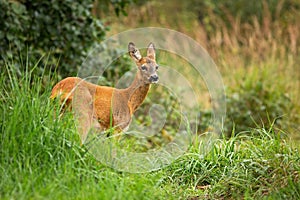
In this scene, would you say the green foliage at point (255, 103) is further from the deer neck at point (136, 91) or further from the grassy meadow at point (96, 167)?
the deer neck at point (136, 91)

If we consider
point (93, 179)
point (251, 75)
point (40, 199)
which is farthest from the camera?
point (251, 75)

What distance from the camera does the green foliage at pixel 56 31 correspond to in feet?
23.0

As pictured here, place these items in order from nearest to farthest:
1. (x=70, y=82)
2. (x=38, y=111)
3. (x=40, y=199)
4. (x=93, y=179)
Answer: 1. (x=40, y=199)
2. (x=93, y=179)
3. (x=38, y=111)
4. (x=70, y=82)

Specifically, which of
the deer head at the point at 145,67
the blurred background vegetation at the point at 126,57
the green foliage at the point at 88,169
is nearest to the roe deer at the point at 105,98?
the deer head at the point at 145,67

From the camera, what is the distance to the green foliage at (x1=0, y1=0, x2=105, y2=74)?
7.02m

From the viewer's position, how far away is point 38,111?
479 cm

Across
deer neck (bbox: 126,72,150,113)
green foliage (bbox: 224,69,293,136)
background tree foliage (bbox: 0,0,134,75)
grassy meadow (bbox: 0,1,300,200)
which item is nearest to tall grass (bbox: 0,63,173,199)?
grassy meadow (bbox: 0,1,300,200)

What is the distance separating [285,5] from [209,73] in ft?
21.8

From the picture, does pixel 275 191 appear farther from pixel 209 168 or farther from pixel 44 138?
pixel 44 138

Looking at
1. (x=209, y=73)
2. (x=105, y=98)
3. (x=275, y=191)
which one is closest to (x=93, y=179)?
(x=105, y=98)

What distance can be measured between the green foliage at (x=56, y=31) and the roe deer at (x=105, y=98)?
192cm

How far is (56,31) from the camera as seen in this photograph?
7340mm

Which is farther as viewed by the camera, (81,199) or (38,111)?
(38,111)

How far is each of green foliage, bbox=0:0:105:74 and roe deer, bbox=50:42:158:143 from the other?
1916mm
